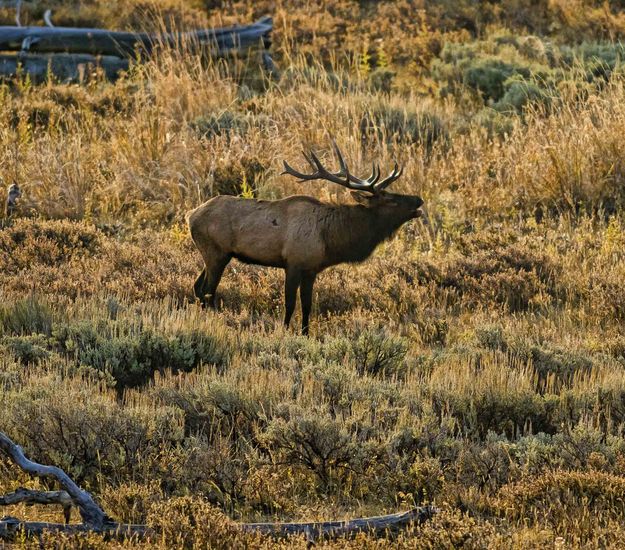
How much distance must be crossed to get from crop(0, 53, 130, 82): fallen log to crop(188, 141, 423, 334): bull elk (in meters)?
10.6

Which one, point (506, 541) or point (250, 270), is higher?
point (506, 541)


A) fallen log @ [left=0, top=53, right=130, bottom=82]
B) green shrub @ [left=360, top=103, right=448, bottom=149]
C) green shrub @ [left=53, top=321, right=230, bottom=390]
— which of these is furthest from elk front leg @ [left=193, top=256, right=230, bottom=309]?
fallen log @ [left=0, top=53, right=130, bottom=82]

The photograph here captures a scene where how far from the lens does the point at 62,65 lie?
A: 19547mm

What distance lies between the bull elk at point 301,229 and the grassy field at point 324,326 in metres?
0.44

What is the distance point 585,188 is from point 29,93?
9214 millimetres

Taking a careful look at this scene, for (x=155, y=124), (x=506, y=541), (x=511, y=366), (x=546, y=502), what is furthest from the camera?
(x=155, y=124)

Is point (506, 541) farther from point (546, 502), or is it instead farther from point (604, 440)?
point (604, 440)

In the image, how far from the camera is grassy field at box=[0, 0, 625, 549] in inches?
230

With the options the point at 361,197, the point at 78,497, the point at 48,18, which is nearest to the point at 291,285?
the point at 361,197

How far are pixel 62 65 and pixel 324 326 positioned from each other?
11907mm

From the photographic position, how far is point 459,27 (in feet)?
84.4

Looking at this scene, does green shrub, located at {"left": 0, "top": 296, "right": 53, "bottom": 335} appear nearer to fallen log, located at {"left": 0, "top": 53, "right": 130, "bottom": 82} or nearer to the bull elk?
the bull elk

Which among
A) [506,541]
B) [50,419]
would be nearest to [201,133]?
[50,419]

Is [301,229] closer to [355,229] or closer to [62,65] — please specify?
[355,229]
